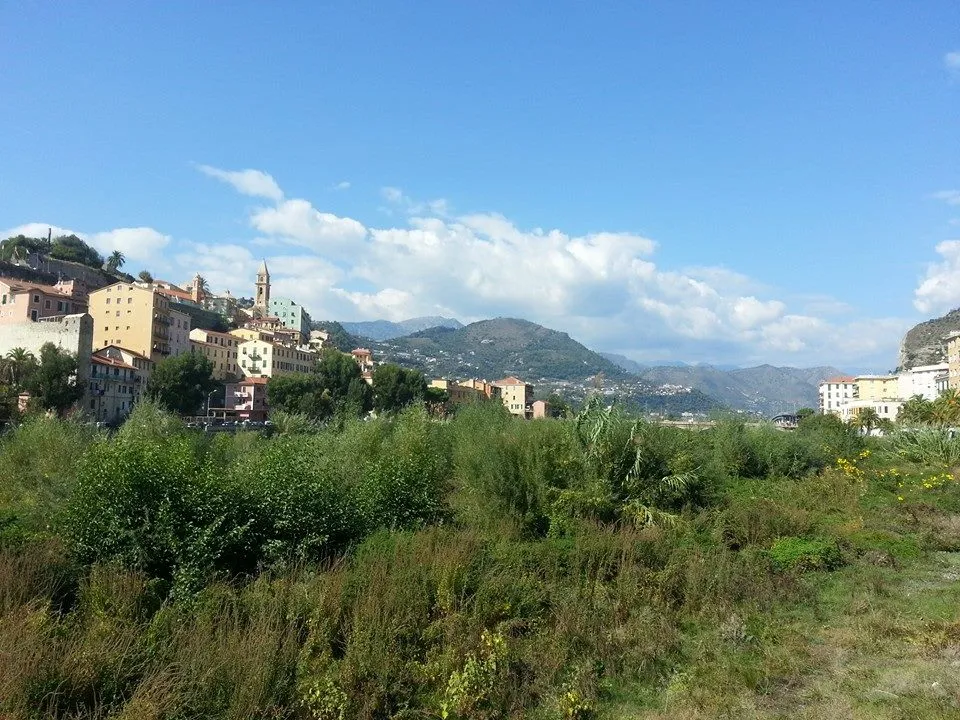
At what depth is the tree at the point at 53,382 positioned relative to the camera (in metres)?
43.8

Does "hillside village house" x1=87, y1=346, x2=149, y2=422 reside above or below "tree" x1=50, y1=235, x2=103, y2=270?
below

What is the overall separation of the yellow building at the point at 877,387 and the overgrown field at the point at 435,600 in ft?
327

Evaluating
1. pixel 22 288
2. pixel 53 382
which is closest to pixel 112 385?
pixel 53 382

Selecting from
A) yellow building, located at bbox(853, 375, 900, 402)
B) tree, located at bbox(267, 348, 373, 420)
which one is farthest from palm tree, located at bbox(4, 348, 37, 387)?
yellow building, located at bbox(853, 375, 900, 402)

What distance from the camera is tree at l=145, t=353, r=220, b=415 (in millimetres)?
53594

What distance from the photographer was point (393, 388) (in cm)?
6519

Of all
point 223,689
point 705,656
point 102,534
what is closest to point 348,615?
point 223,689

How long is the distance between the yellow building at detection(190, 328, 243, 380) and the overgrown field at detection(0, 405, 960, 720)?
6763cm

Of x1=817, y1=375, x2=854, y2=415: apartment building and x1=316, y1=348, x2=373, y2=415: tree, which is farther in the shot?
x1=817, y1=375, x2=854, y2=415: apartment building

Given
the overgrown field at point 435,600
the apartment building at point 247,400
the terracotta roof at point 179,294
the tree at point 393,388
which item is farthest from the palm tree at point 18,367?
the terracotta roof at point 179,294

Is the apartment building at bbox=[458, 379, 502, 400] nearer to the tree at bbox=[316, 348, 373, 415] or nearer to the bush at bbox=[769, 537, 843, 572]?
the bush at bbox=[769, 537, 843, 572]

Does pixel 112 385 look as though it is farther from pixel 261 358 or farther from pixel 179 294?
pixel 179 294

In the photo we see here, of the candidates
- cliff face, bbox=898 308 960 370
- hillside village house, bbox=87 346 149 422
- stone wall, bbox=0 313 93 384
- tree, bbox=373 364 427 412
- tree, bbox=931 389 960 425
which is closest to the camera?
tree, bbox=931 389 960 425

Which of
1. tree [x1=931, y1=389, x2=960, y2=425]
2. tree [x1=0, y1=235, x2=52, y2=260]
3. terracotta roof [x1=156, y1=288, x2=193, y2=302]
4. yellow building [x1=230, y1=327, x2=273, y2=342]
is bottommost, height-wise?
→ tree [x1=931, y1=389, x2=960, y2=425]
